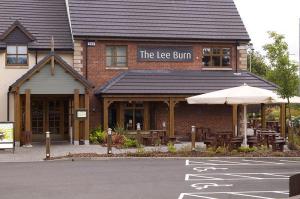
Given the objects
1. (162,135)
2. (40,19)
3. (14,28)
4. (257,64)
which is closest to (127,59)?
(40,19)

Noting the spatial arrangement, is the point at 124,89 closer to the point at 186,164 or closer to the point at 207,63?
the point at 207,63

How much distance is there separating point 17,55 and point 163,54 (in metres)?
7.34

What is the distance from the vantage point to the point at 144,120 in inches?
1197

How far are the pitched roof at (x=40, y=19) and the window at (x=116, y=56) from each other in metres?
1.96

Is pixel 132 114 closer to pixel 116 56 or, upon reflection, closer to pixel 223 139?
pixel 116 56

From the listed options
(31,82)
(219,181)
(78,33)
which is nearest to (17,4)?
(78,33)

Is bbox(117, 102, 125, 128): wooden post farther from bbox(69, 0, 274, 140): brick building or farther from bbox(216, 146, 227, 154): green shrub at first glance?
bbox(216, 146, 227, 154): green shrub

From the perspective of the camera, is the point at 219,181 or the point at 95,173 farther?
the point at 95,173

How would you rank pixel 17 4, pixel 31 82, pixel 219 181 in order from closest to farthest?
pixel 219 181, pixel 31 82, pixel 17 4

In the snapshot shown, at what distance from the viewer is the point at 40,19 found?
31609 mm

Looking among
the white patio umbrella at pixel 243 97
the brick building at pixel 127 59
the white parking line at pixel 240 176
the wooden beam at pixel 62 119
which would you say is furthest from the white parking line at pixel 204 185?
the wooden beam at pixel 62 119

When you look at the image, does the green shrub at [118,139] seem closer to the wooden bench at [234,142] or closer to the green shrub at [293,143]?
the wooden bench at [234,142]

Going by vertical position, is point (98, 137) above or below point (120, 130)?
below

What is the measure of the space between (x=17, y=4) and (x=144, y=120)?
9.46 m
